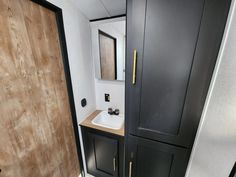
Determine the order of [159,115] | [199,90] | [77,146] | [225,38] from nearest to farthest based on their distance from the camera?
[225,38] → [199,90] → [159,115] → [77,146]

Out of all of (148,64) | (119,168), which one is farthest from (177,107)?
(119,168)

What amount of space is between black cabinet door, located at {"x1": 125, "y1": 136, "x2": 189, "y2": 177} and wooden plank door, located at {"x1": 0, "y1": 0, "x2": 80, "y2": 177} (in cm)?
77

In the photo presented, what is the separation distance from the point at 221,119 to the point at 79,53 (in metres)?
1.43

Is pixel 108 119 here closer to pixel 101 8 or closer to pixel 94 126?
pixel 94 126

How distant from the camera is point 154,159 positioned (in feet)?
3.27

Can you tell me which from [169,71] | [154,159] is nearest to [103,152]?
[154,159]

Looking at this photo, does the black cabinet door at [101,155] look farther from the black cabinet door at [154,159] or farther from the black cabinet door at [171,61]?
the black cabinet door at [171,61]

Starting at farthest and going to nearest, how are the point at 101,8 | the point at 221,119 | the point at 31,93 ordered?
the point at 101,8 → the point at 31,93 → the point at 221,119

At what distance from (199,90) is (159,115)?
33 cm

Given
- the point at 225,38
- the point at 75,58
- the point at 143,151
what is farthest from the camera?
the point at 75,58

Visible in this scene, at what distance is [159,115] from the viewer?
0.86 meters

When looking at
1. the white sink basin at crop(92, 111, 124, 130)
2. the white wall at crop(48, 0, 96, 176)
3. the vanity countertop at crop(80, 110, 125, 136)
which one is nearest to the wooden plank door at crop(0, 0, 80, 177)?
the white wall at crop(48, 0, 96, 176)

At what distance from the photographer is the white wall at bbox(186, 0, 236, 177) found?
0.61m

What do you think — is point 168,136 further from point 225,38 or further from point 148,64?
point 225,38
